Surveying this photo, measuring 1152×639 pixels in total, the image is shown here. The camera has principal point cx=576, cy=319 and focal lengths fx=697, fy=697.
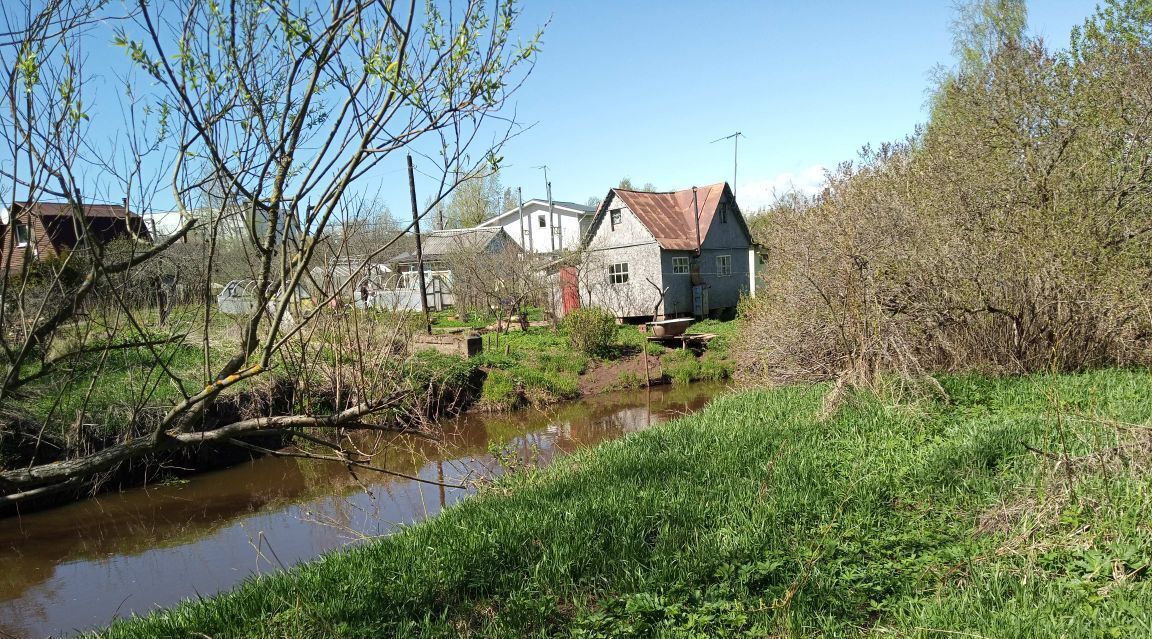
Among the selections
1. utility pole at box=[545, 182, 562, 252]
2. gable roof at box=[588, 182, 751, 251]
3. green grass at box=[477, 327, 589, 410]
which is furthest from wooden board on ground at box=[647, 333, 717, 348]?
utility pole at box=[545, 182, 562, 252]

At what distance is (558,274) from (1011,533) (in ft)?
74.1

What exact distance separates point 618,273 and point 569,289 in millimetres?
1916

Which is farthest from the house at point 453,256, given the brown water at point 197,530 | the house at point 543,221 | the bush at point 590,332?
the brown water at point 197,530

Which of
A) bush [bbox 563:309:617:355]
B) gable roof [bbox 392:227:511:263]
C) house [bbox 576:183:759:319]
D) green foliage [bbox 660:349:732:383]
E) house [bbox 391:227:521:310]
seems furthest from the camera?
gable roof [bbox 392:227:511:263]

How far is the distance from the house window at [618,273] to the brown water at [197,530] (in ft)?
40.9

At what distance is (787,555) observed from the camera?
4.33 metres

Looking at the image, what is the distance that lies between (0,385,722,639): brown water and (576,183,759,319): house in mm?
11965

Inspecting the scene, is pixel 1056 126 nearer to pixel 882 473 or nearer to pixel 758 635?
pixel 882 473

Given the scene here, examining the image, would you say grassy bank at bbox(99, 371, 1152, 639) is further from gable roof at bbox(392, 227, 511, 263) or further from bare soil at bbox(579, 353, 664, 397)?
gable roof at bbox(392, 227, 511, 263)

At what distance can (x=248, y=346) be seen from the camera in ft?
9.39

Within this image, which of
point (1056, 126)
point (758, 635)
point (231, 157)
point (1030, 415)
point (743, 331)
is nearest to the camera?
point (231, 157)

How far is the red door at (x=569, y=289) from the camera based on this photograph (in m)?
25.5

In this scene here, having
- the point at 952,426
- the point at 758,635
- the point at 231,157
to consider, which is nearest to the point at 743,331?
the point at 952,426

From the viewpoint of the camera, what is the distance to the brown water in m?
7.24
